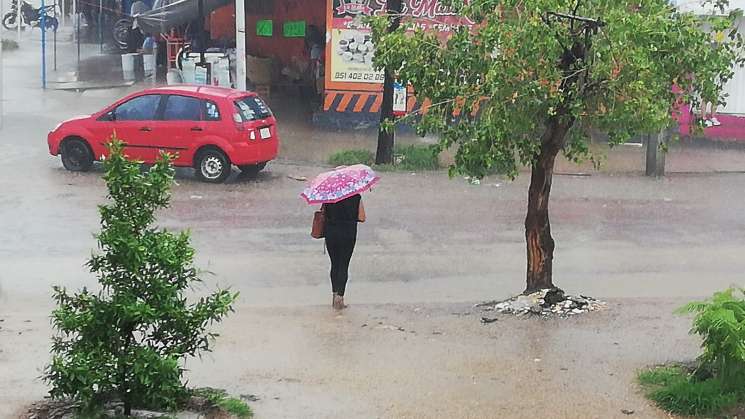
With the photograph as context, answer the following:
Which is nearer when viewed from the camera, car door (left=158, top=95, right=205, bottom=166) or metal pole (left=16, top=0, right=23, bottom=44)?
car door (left=158, top=95, right=205, bottom=166)

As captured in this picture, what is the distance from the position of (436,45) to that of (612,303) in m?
3.36

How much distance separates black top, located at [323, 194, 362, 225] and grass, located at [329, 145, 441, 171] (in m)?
8.58

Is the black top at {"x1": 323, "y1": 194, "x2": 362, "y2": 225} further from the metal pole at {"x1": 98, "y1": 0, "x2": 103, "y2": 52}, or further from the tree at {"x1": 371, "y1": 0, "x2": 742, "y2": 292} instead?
the metal pole at {"x1": 98, "y1": 0, "x2": 103, "y2": 52}

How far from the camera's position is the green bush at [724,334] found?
787cm

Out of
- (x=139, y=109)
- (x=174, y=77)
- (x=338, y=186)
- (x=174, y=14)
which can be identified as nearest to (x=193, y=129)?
(x=139, y=109)

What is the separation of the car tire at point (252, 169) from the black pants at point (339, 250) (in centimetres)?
780

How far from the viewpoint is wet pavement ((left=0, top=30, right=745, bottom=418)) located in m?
8.86

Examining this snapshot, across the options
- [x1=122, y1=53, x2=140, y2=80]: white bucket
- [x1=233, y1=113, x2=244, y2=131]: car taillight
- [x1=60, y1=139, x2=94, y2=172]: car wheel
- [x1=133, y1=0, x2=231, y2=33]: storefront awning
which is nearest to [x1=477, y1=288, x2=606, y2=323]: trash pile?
[x1=233, y1=113, x2=244, y2=131]: car taillight

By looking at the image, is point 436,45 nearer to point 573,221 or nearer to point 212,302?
point 212,302

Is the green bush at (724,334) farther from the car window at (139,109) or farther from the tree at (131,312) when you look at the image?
the car window at (139,109)

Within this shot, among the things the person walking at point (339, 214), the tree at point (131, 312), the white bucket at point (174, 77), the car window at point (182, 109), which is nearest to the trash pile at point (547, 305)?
the person walking at point (339, 214)

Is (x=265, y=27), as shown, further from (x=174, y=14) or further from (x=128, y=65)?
(x=128, y=65)

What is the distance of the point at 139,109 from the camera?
1931cm

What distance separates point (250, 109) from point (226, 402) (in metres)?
11.5
